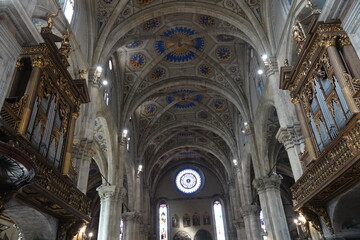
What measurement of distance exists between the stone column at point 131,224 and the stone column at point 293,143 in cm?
1487

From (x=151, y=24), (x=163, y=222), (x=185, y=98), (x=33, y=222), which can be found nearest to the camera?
(x=33, y=222)

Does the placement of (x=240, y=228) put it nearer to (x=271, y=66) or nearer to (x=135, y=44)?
(x=271, y=66)

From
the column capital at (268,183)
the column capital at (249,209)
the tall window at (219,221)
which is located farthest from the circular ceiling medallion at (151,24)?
the tall window at (219,221)

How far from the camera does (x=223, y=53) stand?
861 inches

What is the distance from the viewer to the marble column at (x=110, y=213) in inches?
664

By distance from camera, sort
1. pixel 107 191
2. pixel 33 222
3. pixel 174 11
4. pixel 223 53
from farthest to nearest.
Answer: pixel 223 53, pixel 107 191, pixel 174 11, pixel 33 222

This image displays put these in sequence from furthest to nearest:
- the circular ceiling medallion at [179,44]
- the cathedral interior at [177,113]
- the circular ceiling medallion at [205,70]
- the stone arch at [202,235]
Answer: the stone arch at [202,235], the circular ceiling medallion at [205,70], the circular ceiling medallion at [179,44], the cathedral interior at [177,113]

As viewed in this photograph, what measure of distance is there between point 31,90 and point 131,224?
57.6ft

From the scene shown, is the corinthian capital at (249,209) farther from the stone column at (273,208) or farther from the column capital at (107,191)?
the column capital at (107,191)

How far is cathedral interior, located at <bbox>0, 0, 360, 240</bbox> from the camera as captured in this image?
7812mm

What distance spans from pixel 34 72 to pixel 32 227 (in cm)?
448

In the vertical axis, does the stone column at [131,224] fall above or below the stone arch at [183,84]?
below

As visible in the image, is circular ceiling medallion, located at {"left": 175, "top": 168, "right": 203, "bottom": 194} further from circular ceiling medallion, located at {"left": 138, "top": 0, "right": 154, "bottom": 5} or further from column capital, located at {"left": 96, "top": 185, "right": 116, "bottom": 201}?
circular ceiling medallion, located at {"left": 138, "top": 0, "right": 154, "bottom": 5}

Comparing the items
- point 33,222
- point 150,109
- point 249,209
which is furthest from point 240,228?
point 33,222
